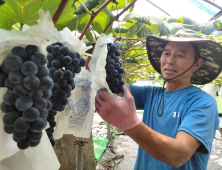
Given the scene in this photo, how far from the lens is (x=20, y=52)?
0.32 meters

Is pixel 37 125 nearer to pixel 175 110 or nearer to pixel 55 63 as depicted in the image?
pixel 55 63

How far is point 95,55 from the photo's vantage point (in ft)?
2.13

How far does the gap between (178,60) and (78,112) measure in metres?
0.84

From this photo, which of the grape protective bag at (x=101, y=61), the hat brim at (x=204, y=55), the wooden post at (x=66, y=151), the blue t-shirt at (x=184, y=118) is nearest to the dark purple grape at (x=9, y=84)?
the grape protective bag at (x=101, y=61)

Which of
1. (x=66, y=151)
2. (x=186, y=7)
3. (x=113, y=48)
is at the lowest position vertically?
(x=66, y=151)

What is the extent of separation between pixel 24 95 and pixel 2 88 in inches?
3.7

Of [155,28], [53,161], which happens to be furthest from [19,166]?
[155,28]

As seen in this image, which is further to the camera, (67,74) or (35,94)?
(67,74)

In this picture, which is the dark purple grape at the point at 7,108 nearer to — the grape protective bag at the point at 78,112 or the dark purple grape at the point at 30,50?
the dark purple grape at the point at 30,50

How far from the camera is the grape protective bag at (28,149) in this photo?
0.33 metres

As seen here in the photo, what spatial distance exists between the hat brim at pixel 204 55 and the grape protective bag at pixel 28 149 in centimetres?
87

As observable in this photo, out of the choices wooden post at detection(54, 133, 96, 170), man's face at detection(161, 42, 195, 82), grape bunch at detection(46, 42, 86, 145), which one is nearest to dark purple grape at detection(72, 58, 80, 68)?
grape bunch at detection(46, 42, 86, 145)

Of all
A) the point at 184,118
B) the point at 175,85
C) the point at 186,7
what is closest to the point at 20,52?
the point at 184,118

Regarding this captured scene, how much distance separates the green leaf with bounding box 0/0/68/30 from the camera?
1.35 ft
